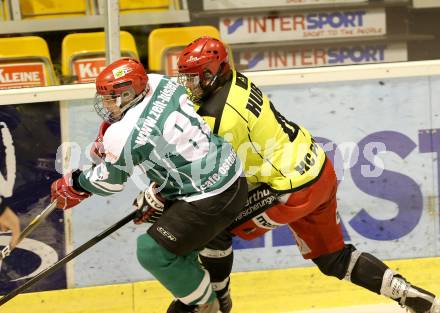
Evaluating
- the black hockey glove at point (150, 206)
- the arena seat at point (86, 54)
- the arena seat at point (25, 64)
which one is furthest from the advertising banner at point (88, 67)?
the black hockey glove at point (150, 206)

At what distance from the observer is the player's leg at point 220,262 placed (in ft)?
12.9

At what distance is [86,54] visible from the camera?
4719mm

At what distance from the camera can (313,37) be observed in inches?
199

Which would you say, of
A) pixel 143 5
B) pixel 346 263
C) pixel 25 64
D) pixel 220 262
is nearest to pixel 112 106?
pixel 220 262

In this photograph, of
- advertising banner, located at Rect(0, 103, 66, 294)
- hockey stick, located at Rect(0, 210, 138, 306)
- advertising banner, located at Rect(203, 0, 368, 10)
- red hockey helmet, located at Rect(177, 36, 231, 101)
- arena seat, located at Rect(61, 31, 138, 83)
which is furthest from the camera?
advertising banner, located at Rect(203, 0, 368, 10)

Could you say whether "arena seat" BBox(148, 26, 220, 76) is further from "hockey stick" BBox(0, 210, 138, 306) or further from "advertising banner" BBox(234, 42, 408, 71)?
"hockey stick" BBox(0, 210, 138, 306)

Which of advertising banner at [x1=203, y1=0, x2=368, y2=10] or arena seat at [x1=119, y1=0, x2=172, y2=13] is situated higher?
arena seat at [x1=119, y1=0, x2=172, y2=13]

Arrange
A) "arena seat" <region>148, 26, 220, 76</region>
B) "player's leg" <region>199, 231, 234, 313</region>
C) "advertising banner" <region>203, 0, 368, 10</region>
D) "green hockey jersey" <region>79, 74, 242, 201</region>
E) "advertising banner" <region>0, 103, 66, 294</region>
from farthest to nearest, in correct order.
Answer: "advertising banner" <region>203, 0, 368, 10</region>, "arena seat" <region>148, 26, 220, 76</region>, "advertising banner" <region>0, 103, 66, 294</region>, "player's leg" <region>199, 231, 234, 313</region>, "green hockey jersey" <region>79, 74, 242, 201</region>

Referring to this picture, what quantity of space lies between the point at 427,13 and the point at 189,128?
84.2 inches

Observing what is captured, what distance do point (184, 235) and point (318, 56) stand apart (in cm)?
173

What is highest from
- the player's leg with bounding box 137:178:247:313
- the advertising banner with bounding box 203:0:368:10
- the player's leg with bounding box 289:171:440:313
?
the advertising banner with bounding box 203:0:368:10

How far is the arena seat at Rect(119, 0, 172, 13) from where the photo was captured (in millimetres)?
4863

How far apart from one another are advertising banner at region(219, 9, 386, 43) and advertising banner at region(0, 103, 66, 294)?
125 centimetres

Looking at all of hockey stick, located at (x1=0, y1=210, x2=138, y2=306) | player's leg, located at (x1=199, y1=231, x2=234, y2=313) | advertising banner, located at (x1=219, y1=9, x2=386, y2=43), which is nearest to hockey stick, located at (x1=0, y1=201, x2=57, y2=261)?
hockey stick, located at (x1=0, y1=210, x2=138, y2=306)
